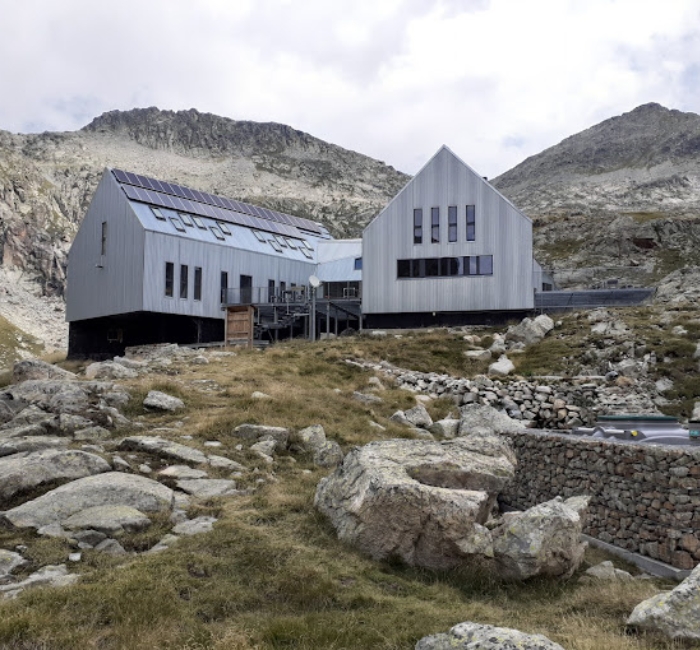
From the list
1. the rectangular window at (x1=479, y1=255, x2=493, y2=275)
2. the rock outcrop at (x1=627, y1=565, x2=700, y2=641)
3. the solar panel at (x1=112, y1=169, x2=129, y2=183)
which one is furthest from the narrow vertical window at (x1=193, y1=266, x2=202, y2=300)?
the rock outcrop at (x1=627, y1=565, x2=700, y2=641)

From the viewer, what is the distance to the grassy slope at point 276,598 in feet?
20.7

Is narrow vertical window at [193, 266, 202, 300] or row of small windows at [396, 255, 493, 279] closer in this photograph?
row of small windows at [396, 255, 493, 279]

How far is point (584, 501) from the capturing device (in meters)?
10.8

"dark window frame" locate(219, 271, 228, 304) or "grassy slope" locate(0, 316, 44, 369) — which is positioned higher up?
"dark window frame" locate(219, 271, 228, 304)

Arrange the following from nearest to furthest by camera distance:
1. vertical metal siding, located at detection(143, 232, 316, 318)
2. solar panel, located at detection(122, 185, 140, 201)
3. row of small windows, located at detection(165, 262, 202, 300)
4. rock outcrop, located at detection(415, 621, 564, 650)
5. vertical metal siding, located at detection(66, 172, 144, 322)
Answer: rock outcrop, located at detection(415, 621, 564, 650)
vertical metal siding, located at detection(143, 232, 316, 318)
vertical metal siding, located at detection(66, 172, 144, 322)
row of small windows, located at detection(165, 262, 202, 300)
solar panel, located at detection(122, 185, 140, 201)

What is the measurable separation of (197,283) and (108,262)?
6.70 meters

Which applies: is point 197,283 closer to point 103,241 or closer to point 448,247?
point 103,241

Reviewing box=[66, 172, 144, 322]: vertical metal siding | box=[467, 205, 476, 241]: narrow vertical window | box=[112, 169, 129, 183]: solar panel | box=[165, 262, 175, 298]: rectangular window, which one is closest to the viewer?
box=[467, 205, 476, 241]: narrow vertical window

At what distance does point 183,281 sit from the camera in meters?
43.9

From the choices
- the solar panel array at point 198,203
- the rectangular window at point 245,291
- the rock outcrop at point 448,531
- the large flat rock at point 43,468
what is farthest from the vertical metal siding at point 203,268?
the rock outcrop at point 448,531

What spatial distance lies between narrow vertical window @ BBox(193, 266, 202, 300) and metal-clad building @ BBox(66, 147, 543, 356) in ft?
0.24

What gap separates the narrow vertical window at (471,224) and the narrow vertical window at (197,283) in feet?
62.9

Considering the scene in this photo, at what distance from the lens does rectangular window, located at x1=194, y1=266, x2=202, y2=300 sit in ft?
146

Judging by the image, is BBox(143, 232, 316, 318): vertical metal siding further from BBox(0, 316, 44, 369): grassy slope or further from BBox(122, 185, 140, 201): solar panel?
BBox(0, 316, 44, 369): grassy slope
